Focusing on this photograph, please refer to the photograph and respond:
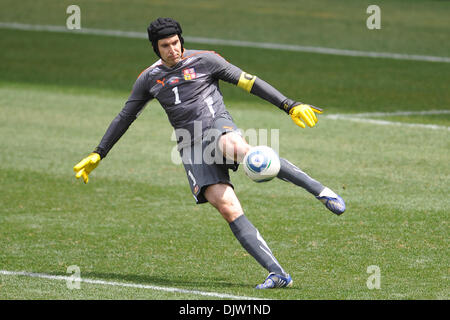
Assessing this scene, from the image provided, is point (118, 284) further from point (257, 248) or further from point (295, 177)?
point (295, 177)

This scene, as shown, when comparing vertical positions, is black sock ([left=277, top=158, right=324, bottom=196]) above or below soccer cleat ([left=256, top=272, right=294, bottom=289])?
above

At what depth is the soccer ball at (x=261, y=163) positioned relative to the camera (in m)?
7.07

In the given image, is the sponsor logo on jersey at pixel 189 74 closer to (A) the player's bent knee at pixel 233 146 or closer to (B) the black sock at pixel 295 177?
(A) the player's bent knee at pixel 233 146

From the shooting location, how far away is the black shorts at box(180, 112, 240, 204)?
732 cm

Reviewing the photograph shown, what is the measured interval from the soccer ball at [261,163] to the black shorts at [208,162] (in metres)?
0.27

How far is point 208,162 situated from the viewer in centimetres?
738

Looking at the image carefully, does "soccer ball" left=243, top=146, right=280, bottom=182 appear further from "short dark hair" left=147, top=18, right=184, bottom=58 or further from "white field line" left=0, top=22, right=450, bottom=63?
"white field line" left=0, top=22, right=450, bottom=63

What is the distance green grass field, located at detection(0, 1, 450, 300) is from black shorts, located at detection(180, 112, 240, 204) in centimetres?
86

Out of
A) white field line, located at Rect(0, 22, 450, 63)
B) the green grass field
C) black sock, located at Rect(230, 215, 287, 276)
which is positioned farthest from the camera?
white field line, located at Rect(0, 22, 450, 63)

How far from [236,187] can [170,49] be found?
410 centimetres

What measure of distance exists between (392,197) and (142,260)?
3.48 meters

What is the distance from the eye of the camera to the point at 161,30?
7.45 metres

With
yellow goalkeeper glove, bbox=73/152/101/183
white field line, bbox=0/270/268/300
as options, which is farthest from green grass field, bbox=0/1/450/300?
yellow goalkeeper glove, bbox=73/152/101/183

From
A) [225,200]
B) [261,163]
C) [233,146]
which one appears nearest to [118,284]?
[225,200]
